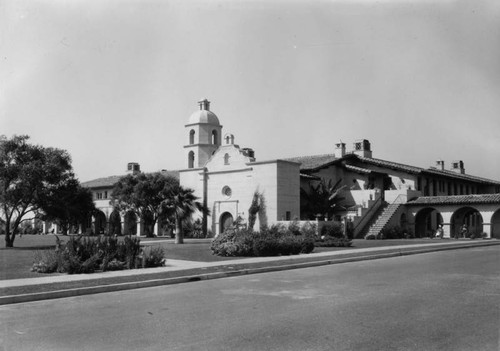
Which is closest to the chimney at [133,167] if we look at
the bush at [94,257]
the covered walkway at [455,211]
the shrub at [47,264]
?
the covered walkway at [455,211]

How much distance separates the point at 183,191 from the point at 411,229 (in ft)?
67.6

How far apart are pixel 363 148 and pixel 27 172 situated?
1395 inches

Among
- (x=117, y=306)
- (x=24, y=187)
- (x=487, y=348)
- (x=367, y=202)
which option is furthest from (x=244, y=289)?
(x=367, y=202)

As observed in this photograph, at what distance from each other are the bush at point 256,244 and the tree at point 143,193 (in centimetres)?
2403

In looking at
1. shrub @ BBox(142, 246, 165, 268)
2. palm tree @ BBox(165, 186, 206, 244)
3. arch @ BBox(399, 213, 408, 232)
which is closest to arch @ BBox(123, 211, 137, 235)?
palm tree @ BBox(165, 186, 206, 244)

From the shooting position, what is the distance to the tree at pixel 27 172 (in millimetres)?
28688

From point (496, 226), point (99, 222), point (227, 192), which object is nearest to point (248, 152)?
point (227, 192)

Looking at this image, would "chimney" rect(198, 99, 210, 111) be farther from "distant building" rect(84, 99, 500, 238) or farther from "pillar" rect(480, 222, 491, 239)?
"pillar" rect(480, 222, 491, 239)

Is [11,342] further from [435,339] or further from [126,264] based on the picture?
[126,264]

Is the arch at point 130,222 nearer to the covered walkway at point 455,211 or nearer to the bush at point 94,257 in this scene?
the covered walkway at point 455,211

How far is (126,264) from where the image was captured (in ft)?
55.0

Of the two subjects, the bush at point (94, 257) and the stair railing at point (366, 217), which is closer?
the bush at point (94, 257)

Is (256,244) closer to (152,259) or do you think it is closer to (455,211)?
(152,259)

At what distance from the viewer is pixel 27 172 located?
28625mm
